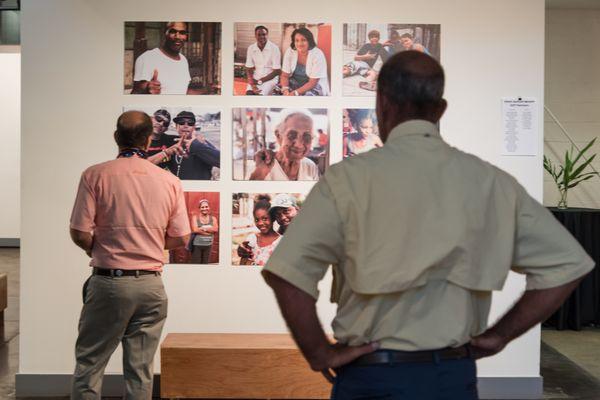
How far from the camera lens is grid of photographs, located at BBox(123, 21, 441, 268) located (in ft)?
15.7

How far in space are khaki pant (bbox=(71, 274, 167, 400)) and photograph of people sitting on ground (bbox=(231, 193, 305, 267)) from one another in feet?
3.89

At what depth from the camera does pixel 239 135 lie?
4.82 meters

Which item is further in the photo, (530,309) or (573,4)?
(573,4)

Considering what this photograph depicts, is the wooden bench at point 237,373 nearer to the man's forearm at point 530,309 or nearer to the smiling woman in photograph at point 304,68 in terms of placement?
the smiling woman in photograph at point 304,68

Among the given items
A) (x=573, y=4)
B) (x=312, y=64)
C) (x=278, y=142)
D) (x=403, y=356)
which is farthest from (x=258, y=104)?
(x=573, y=4)

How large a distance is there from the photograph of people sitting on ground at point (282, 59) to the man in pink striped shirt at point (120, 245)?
1.29m

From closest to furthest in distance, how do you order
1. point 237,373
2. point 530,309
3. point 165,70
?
point 530,309 < point 237,373 < point 165,70

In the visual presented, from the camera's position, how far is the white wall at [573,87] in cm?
876

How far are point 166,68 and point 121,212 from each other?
147cm

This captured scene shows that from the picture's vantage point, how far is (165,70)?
15.7 ft

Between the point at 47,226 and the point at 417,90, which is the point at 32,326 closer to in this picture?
the point at 47,226

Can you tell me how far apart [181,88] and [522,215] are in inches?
128

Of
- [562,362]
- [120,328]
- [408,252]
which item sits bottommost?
[562,362]

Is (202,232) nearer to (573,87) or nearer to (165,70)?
(165,70)
